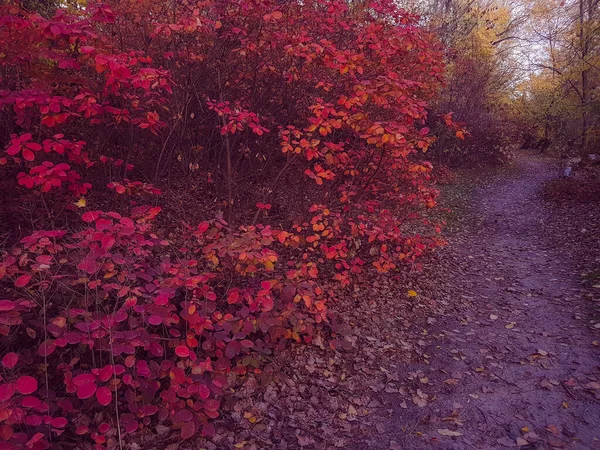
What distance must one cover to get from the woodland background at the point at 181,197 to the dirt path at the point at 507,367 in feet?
3.67

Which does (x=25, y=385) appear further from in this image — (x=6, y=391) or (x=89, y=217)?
(x=89, y=217)

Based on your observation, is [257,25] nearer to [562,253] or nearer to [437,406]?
[437,406]

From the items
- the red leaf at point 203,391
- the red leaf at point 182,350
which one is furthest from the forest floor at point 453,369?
the red leaf at point 182,350

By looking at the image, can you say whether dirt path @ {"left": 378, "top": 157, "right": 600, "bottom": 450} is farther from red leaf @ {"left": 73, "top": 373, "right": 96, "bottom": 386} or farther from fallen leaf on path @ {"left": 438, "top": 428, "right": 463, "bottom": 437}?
red leaf @ {"left": 73, "top": 373, "right": 96, "bottom": 386}

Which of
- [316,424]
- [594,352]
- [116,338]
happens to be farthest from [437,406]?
[116,338]

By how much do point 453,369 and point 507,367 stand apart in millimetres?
628

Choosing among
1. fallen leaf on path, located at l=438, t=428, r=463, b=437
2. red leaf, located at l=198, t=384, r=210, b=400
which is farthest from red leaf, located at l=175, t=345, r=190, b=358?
fallen leaf on path, located at l=438, t=428, r=463, b=437

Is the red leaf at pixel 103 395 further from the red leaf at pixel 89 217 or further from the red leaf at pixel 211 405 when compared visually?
the red leaf at pixel 89 217

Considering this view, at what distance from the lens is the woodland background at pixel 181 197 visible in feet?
10.6

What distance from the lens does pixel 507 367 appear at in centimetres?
445

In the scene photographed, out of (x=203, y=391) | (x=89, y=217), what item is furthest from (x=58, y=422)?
(x=89, y=217)

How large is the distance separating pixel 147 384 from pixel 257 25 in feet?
15.8

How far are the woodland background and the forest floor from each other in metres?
0.35

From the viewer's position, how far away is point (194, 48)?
18.1 ft
